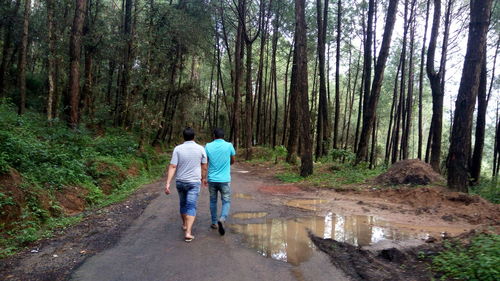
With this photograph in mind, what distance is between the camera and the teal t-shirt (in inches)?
249

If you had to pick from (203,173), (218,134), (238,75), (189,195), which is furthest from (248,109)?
(189,195)

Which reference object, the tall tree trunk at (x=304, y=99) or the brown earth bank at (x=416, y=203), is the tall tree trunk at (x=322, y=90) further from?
the brown earth bank at (x=416, y=203)

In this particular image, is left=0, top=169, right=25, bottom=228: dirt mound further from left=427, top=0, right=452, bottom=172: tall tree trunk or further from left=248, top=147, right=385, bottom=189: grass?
left=427, top=0, right=452, bottom=172: tall tree trunk

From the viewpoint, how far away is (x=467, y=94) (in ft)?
31.9

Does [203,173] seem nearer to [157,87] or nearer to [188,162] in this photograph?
[188,162]

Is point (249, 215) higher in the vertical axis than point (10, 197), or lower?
lower

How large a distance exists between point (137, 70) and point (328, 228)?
16055 millimetres

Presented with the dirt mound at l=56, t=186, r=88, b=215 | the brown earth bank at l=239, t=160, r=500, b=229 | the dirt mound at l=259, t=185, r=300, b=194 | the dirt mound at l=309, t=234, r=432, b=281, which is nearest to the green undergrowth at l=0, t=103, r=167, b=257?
the dirt mound at l=56, t=186, r=88, b=215

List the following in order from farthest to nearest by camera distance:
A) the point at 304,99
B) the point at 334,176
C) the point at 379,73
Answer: the point at 379,73, the point at 304,99, the point at 334,176

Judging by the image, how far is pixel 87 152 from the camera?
489 inches

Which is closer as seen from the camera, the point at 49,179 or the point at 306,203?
the point at 49,179

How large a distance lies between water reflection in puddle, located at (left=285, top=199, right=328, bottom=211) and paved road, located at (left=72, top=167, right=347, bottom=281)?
3.20 m

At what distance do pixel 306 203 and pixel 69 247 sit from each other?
6.00 metres

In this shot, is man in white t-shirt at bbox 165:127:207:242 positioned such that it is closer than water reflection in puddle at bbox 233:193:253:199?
Yes
